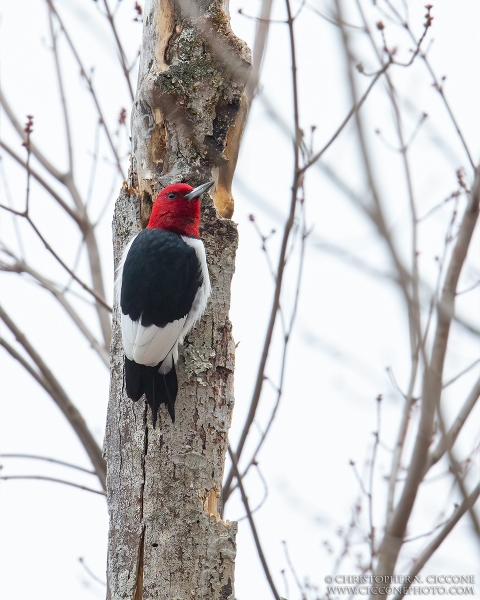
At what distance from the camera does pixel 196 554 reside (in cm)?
310

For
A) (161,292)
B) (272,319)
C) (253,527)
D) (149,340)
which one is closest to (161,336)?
(149,340)

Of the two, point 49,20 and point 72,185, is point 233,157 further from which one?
point 49,20

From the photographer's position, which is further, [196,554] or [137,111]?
[137,111]

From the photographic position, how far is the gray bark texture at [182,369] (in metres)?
3.09

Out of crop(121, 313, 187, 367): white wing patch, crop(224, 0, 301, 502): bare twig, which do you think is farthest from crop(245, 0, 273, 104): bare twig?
crop(121, 313, 187, 367): white wing patch

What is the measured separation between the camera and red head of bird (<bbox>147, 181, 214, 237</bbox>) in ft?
11.6

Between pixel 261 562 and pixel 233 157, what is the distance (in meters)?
1.82

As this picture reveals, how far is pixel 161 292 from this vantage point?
3580 mm

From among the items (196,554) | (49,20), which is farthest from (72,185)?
(196,554)

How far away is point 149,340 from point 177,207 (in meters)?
0.67

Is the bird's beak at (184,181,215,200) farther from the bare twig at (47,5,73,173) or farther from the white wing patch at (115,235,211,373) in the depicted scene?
the bare twig at (47,5,73,173)

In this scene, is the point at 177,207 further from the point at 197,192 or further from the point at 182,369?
the point at 182,369

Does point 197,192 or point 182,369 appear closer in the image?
point 182,369

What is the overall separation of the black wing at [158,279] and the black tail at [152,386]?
23 cm
